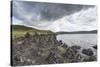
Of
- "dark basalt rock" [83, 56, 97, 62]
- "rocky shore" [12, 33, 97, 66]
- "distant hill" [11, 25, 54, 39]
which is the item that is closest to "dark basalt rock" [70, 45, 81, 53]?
"rocky shore" [12, 33, 97, 66]

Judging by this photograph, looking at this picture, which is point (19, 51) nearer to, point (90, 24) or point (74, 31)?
point (74, 31)

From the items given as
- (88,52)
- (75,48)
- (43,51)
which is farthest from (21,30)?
(88,52)

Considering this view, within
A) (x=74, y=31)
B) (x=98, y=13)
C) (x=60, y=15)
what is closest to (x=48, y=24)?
(x=60, y=15)

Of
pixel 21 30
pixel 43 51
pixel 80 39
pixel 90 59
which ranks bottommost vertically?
pixel 90 59

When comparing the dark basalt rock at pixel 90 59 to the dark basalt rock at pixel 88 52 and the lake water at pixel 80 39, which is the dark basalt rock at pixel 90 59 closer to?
the dark basalt rock at pixel 88 52

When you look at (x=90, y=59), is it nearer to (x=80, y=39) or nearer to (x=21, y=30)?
(x=80, y=39)

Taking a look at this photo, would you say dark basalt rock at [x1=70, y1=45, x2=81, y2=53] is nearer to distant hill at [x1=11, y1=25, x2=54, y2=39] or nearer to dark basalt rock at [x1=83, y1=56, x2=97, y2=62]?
dark basalt rock at [x1=83, y1=56, x2=97, y2=62]

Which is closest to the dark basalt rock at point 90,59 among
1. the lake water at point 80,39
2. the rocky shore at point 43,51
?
the rocky shore at point 43,51
